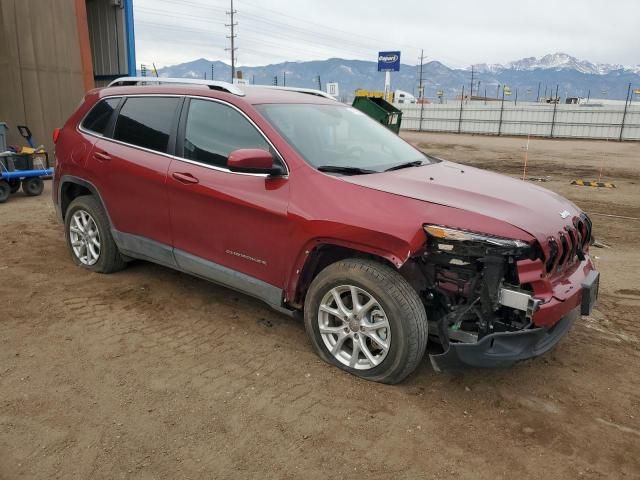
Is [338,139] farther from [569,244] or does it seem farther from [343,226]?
[569,244]

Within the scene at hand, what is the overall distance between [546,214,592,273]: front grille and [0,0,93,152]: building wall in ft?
38.7

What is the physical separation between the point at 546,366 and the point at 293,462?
6.53 feet

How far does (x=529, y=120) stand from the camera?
112 ft

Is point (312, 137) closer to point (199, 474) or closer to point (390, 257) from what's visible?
point (390, 257)

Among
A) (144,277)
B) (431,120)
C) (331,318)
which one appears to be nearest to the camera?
(331,318)

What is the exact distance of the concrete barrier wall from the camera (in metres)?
31.0

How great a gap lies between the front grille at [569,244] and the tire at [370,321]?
0.82 metres

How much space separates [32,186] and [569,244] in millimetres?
9299

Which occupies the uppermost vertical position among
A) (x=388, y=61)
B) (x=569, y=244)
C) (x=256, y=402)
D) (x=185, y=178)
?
(x=388, y=61)

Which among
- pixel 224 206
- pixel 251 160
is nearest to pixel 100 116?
pixel 224 206

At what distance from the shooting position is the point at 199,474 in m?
2.51

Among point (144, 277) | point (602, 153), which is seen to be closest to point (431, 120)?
point (602, 153)

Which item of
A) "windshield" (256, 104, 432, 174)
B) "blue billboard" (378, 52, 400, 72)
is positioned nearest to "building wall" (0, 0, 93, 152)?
"windshield" (256, 104, 432, 174)

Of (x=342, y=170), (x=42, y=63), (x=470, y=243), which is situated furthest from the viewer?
(x=42, y=63)
